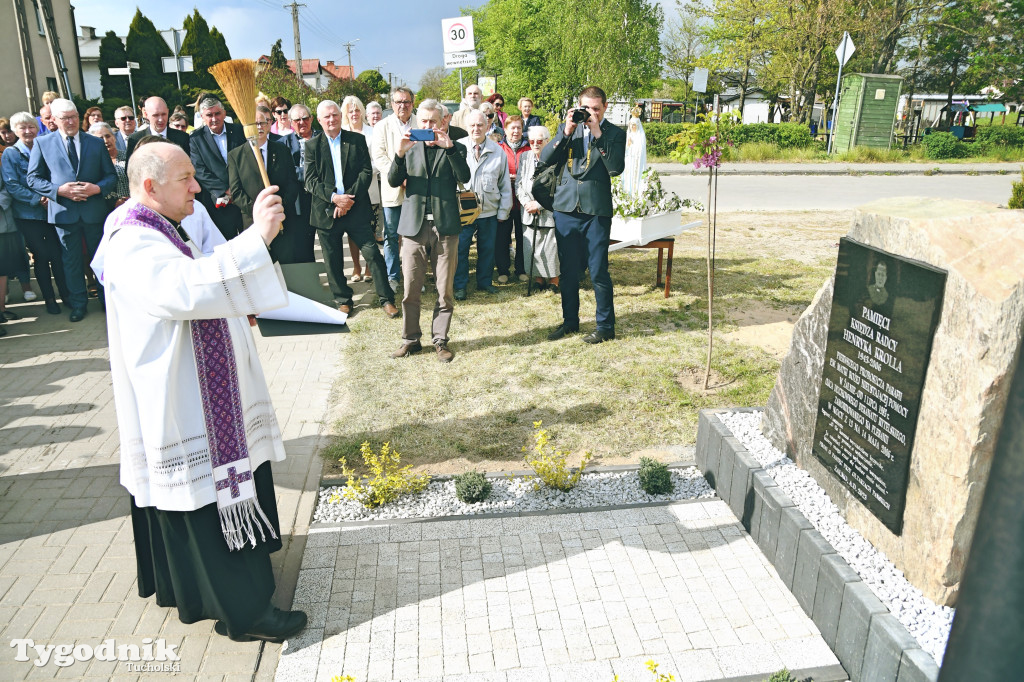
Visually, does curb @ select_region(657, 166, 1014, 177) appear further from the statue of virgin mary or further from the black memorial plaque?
the black memorial plaque

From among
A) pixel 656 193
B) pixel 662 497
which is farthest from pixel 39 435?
pixel 656 193

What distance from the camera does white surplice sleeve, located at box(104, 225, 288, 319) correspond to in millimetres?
2738

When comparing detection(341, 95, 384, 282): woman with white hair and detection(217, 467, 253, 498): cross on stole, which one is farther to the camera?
detection(341, 95, 384, 282): woman with white hair

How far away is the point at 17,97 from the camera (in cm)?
2675

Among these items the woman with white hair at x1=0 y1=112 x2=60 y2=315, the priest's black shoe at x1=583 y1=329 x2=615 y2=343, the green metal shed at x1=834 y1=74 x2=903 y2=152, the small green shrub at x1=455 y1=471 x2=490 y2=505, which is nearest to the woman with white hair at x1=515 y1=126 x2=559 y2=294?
the priest's black shoe at x1=583 y1=329 x2=615 y2=343

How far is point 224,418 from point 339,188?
5534 millimetres

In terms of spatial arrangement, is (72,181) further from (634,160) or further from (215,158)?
(634,160)

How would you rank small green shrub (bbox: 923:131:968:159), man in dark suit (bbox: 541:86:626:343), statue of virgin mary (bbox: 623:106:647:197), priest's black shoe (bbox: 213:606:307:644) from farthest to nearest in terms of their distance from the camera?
small green shrub (bbox: 923:131:968:159) < statue of virgin mary (bbox: 623:106:647:197) < man in dark suit (bbox: 541:86:626:343) < priest's black shoe (bbox: 213:606:307:644)

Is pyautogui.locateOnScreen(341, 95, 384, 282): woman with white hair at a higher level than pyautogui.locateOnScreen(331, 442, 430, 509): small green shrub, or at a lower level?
higher

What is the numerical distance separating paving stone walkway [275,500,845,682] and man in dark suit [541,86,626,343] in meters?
3.15

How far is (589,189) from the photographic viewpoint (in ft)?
21.8

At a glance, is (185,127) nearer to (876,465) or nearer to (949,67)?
(876,465)

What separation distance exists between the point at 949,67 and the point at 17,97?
46.4 metres

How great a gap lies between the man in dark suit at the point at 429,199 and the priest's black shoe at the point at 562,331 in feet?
4.33
